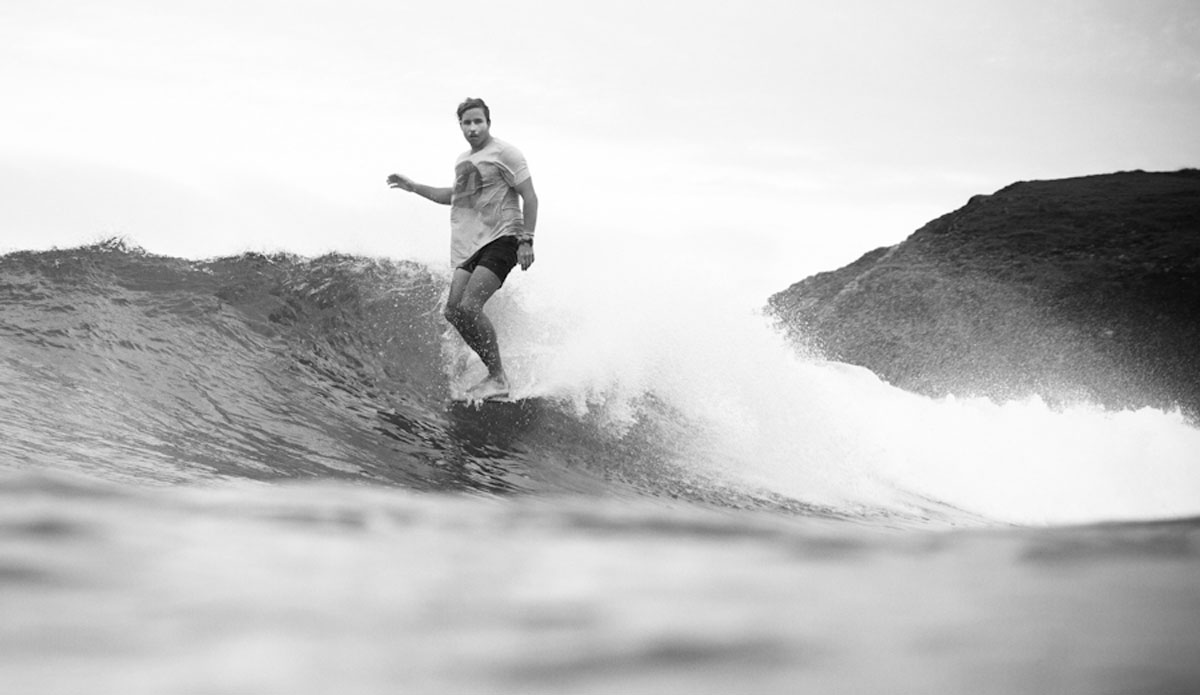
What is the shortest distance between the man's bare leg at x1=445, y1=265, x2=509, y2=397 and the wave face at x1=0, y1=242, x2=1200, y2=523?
0.49 metres

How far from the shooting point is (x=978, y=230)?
957 inches

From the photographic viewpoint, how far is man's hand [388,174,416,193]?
5676 mm

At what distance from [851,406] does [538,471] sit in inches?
142

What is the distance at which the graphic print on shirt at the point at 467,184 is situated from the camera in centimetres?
541

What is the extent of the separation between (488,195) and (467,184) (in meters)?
0.17

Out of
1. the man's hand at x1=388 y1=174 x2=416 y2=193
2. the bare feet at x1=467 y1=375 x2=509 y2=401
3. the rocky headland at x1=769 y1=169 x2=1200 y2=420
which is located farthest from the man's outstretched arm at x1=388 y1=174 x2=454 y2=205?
the rocky headland at x1=769 y1=169 x2=1200 y2=420

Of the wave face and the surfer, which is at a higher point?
the surfer

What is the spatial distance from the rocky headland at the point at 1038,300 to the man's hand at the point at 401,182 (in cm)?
1471

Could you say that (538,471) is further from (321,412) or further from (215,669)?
(215,669)

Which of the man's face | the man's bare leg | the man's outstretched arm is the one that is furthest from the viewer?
the man's outstretched arm

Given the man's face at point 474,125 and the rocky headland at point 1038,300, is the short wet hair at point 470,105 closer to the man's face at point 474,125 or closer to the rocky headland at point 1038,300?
the man's face at point 474,125

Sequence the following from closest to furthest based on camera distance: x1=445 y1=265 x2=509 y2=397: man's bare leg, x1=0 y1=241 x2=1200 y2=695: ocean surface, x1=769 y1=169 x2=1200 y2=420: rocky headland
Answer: x1=0 y1=241 x2=1200 y2=695: ocean surface, x1=445 y1=265 x2=509 y2=397: man's bare leg, x1=769 y1=169 x2=1200 y2=420: rocky headland

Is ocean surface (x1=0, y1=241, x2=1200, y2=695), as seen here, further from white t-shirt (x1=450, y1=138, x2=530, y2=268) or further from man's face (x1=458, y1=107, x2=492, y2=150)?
man's face (x1=458, y1=107, x2=492, y2=150)

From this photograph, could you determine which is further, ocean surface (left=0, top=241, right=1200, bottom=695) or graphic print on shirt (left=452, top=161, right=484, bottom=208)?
graphic print on shirt (left=452, top=161, right=484, bottom=208)
